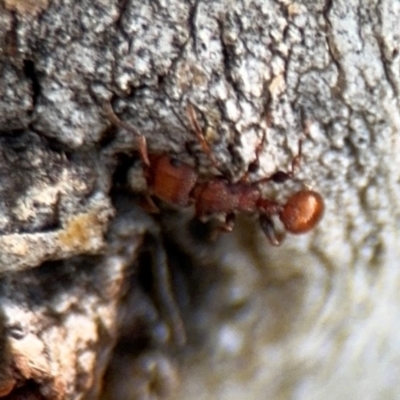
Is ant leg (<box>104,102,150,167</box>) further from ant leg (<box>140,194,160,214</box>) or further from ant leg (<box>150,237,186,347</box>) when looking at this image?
ant leg (<box>150,237,186,347</box>)

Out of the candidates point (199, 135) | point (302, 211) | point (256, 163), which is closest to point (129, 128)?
point (199, 135)

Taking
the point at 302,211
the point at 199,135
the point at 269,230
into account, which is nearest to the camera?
the point at 199,135

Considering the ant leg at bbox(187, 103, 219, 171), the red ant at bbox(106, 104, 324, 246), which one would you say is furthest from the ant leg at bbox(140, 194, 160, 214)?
the ant leg at bbox(187, 103, 219, 171)

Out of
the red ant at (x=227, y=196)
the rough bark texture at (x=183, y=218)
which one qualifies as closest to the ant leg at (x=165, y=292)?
the rough bark texture at (x=183, y=218)

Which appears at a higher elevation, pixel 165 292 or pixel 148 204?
pixel 148 204

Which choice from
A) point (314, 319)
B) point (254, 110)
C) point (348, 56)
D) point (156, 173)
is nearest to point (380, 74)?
point (348, 56)

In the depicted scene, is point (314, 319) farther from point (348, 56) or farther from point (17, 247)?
point (17, 247)

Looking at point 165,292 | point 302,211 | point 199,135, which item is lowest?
point 165,292

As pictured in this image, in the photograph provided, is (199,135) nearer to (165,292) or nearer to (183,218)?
(183,218)
